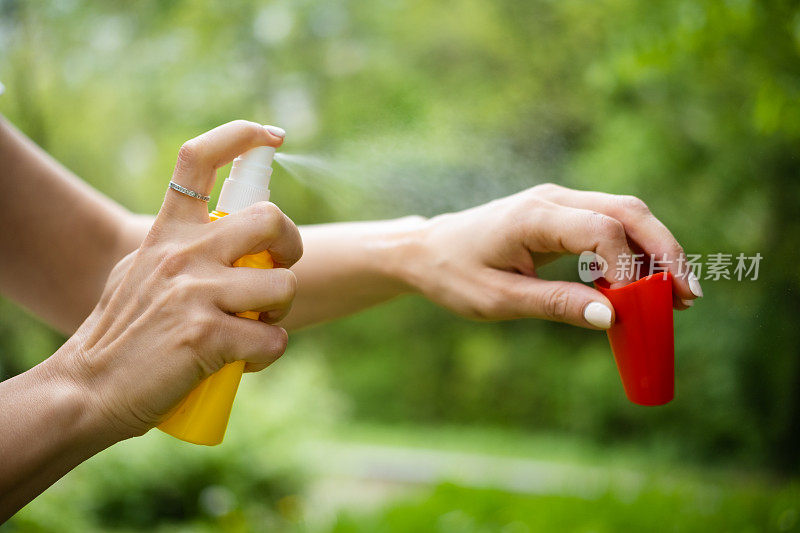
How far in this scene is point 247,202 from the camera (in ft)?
3.06

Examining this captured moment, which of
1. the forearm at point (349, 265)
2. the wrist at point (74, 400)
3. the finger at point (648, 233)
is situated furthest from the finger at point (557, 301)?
the wrist at point (74, 400)

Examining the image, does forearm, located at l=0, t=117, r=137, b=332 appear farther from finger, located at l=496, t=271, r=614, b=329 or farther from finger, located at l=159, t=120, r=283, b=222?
finger, located at l=496, t=271, r=614, b=329

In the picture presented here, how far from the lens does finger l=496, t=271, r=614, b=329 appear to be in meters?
1.07

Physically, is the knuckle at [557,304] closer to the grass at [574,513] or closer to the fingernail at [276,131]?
the fingernail at [276,131]

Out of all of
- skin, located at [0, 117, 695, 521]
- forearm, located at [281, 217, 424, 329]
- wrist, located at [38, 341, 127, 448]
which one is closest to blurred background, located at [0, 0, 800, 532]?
forearm, located at [281, 217, 424, 329]

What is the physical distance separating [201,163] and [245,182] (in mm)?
103

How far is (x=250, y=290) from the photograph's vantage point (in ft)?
2.68

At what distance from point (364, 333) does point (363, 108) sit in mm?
4166

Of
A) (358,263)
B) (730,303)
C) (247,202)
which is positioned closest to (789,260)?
(730,303)

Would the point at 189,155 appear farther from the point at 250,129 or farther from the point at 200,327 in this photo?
the point at 200,327

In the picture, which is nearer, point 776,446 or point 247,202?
point 247,202

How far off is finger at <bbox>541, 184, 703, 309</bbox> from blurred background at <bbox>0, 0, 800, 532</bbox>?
628 mm

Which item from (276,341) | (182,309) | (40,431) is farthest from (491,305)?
(40,431)

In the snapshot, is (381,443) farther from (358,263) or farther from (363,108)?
(358,263)
